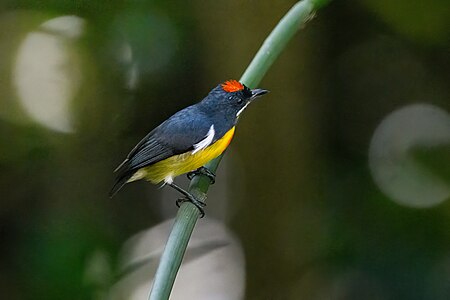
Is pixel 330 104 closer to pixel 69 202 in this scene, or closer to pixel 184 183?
pixel 184 183

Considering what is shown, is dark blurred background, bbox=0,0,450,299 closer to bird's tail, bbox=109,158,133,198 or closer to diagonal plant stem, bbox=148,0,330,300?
bird's tail, bbox=109,158,133,198

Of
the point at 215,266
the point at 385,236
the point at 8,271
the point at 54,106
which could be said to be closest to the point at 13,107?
the point at 54,106

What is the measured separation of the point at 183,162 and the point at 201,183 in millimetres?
148

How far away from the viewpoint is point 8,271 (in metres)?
2.61

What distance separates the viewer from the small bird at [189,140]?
4.88ft

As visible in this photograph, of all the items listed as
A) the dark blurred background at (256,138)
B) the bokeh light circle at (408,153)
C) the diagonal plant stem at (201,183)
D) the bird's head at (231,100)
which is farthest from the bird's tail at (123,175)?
the bokeh light circle at (408,153)

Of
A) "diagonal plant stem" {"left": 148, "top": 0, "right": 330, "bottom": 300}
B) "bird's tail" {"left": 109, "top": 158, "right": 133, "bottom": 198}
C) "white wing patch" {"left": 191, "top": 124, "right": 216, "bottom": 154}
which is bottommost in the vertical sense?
"white wing patch" {"left": 191, "top": 124, "right": 216, "bottom": 154}

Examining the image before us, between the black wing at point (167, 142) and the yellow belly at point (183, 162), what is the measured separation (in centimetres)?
2

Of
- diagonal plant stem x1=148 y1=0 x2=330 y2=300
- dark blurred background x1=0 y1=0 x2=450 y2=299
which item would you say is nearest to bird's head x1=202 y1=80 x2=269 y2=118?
diagonal plant stem x1=148 y1=0 x2=330 y2=300

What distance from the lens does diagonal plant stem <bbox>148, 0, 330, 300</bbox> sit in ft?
2.81

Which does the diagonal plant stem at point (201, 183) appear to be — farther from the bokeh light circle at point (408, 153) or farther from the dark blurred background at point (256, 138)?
the bokeh light circle at point (408, 153)

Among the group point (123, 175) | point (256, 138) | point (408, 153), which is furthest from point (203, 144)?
point (408, 153)

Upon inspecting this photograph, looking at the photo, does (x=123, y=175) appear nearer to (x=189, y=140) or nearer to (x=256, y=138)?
(x=189, y=140)

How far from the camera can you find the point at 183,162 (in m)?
1.54
